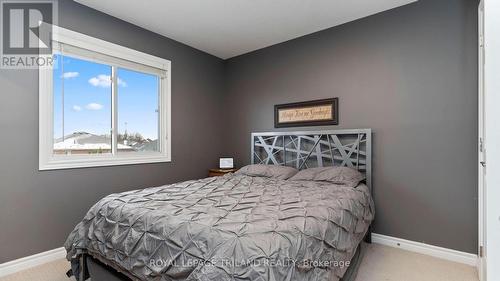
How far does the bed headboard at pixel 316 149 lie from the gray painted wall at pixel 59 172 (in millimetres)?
1214

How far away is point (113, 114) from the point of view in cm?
299

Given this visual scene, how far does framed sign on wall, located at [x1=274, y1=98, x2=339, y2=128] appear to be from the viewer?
3.14 meters

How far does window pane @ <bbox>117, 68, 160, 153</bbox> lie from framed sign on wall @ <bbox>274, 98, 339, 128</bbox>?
1.81 meters

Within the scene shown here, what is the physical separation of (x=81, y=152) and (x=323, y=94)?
304 centimetres

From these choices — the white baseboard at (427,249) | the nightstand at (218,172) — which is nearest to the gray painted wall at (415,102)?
the white baseboard at (427,249)

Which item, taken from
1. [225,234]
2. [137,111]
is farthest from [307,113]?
[225,234]

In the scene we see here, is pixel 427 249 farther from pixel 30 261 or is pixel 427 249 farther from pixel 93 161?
pixel 30 261

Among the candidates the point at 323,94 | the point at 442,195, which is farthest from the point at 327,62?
the point at 442,195

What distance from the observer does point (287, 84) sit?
3.58 meters

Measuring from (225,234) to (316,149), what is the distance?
225 cm

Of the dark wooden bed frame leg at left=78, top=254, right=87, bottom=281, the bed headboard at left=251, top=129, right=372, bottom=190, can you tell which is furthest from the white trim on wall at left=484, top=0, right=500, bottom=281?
the dark wooden bed frame leg at left=78, top=254, right=87, bottom=281

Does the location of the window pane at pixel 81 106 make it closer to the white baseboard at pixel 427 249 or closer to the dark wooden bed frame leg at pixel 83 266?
the dark wooden bed frame leg at pixel 83 266

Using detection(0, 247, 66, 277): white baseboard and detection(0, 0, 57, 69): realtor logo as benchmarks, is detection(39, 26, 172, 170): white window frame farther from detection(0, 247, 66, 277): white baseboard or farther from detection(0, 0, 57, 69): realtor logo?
detection(0, 247, 66, 277): white baseboard

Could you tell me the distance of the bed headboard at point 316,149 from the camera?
9.34ft
